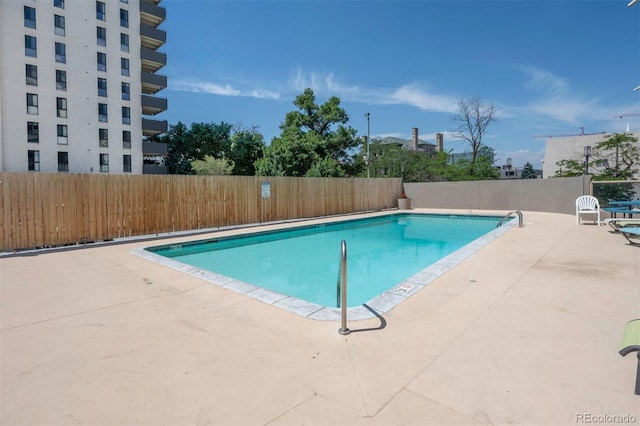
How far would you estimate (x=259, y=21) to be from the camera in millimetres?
13930

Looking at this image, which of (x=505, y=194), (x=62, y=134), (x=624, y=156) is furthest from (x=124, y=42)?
(x=624, y=156)

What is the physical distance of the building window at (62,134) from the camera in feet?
83.8

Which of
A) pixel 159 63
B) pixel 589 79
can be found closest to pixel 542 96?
pixel 589 79

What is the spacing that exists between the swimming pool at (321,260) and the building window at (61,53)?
2659cm

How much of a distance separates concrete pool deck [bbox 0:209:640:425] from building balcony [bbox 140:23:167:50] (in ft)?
108

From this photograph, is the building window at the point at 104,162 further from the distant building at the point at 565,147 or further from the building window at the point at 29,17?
the distant building at the point at 565,147

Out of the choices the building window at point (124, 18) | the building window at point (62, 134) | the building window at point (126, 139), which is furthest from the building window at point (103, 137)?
the building window at point (124, 18)

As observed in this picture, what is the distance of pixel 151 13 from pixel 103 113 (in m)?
10.4

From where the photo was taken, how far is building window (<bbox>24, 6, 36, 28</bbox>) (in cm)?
2417

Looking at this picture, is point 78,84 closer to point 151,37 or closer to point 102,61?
point 102,61

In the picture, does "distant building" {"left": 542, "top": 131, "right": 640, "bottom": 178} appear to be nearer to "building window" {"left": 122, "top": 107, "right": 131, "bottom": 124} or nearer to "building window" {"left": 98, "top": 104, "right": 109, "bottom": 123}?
"building window" {"left": 122, "top": 107, "right": 131, "bottom": 124}

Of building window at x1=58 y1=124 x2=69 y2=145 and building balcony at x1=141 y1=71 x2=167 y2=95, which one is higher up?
building balcony at x1=141 y1=71 x2=167 y2=95

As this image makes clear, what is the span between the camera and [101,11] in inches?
1091

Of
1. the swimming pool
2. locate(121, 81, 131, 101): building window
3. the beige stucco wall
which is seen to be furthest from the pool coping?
locate(121, 81, 131, 101): building window
